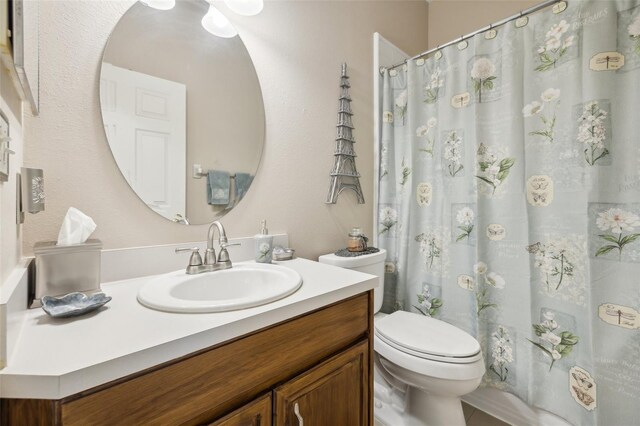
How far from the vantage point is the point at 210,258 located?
946mm

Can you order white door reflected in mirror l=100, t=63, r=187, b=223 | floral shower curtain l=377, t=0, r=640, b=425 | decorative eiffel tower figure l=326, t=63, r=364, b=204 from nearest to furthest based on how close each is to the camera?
1. white door reflected in mirror l=100, t=63, r=187, b=223
2. floral shower curtain l=377, t=0, r=640, b=425
3. decorative eiffel tower figure l=326, t=63, r=364, b=204

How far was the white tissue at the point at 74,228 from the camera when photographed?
701 mm

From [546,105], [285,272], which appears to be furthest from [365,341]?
[546,105]

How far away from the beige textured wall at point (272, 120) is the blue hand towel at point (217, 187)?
0.08m

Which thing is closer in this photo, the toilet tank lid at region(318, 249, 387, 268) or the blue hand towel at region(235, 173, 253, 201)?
the blue hand towel at region(235, 173, 253, 201)

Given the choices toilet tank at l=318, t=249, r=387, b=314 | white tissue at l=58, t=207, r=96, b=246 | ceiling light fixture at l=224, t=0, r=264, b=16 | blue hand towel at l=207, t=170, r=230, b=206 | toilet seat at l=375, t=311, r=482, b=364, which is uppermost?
ceiling light fixture at l=224, t=0, r=264, b=16

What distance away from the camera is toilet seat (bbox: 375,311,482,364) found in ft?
3.55

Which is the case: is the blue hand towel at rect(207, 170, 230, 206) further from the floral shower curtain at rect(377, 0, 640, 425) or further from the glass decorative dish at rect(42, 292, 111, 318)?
the floral shower curtain at rect(377, 0, 640, 425)

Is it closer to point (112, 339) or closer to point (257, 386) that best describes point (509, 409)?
point (257, 386)

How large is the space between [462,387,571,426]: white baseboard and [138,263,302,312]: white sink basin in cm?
133

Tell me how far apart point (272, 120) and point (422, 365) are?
1207 mm

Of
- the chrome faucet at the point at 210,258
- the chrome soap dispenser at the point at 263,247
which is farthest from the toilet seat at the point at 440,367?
the chrome faucet at the point at 210,258

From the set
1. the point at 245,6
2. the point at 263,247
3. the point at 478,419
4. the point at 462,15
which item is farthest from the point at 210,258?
the point at 462,15

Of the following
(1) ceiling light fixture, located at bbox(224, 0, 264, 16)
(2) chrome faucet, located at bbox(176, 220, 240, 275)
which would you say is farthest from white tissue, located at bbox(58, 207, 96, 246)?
(1) ceiling light fixture, located at bbox(224, 0, 264, 16)
